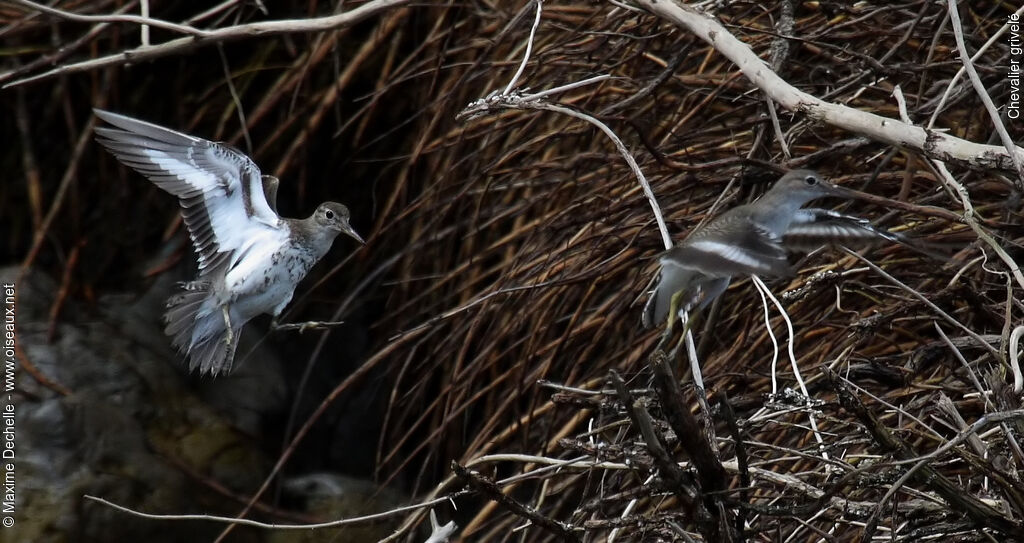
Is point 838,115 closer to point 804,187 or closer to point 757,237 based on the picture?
point 804,187

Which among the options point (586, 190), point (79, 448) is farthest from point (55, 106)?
point (586, 190)

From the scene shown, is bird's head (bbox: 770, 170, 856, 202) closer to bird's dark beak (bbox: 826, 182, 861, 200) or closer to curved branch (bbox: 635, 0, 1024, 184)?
bird's dark beak (bbox: 826, 182, 861, 200)

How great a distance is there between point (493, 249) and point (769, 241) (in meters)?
1.61

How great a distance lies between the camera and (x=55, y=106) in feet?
13.7

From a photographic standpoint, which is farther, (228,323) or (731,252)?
(228,323)

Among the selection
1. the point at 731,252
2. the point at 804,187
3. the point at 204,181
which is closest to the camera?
the point at 731,252

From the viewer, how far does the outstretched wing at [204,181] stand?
Answer: 260 centimetres

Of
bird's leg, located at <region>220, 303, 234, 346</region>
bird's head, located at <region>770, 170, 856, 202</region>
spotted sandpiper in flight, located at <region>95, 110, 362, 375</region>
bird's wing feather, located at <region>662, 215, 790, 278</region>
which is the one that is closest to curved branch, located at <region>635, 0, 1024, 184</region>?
bird's head, located at <region>770, 170, 856, 202</region>

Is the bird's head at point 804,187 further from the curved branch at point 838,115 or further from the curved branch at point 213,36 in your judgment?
the curved branch at point 213,36

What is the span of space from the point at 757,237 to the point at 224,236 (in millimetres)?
1333

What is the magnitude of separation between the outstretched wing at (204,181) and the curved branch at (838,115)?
1.03m

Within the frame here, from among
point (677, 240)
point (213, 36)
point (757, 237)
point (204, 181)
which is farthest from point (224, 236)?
point (757, 237)

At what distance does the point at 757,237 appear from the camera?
212 cm

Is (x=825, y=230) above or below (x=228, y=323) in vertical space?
above
